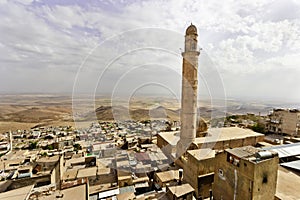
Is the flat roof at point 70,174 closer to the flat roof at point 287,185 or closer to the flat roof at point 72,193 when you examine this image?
the flat roof at point 72,193

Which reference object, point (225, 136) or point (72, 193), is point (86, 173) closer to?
point (72, 193)

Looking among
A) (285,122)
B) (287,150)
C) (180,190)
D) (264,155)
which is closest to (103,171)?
(180,190)

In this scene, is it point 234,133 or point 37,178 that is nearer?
point 37,178

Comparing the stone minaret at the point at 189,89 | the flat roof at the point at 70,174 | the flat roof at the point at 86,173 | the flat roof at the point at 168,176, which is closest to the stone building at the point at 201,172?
the flat roof at the point at 168,176

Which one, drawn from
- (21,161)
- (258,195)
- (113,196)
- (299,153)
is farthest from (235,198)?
(21,161)

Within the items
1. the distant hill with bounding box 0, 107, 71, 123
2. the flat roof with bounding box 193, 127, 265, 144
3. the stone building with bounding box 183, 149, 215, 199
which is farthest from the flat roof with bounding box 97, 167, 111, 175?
the distant hill with bounding box 0, 107, 71, 123

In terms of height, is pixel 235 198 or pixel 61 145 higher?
pixel 235 198

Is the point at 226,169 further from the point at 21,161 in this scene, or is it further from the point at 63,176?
the point at 21,161
